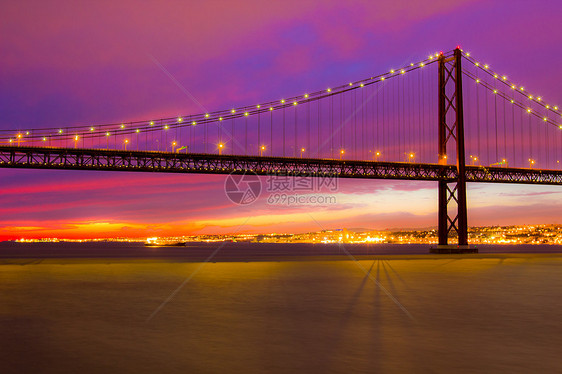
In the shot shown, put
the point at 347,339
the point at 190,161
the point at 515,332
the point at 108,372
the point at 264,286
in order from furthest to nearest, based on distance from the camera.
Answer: the point at 190,161
the point at 264,286
the point at 515,332
the point at 347,339
the point at 108,372

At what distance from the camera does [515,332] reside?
1078 cm

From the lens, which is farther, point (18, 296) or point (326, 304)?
point (18, 296)

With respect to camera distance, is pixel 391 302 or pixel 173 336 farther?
pixel 391 302

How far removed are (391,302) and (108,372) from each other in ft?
31.4

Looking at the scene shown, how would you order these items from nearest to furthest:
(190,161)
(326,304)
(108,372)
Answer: (108,372) → (326,304) → (190,161)

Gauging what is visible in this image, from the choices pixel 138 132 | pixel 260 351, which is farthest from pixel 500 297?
pixel 138 132

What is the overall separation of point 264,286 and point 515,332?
37.5 ft

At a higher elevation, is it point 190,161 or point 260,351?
point 190,161

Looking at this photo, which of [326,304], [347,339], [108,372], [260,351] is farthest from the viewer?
[326,304]

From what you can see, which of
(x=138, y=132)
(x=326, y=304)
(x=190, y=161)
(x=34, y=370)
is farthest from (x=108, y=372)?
(x=138, y=132)

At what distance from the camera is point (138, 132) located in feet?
211

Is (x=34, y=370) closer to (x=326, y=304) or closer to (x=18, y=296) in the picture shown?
(x=326, y=304)

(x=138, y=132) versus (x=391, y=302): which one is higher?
(x=138, y=132)

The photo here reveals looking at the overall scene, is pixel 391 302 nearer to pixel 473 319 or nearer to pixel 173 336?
pixel 473 319
